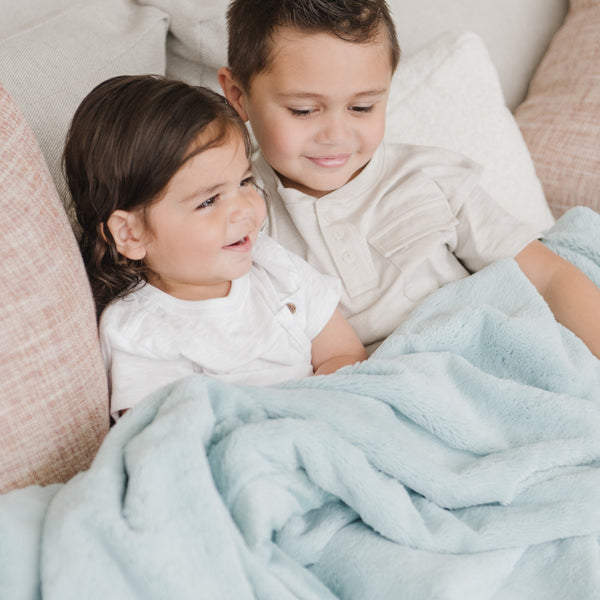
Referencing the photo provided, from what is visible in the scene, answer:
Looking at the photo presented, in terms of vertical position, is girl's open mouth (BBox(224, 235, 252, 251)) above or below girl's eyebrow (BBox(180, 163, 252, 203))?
below

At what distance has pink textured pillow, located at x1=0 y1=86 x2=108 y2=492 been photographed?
737 mm

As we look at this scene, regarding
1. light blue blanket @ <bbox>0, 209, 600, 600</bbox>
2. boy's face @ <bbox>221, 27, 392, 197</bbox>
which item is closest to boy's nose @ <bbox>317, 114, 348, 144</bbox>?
boy's face @ <bbox>221, 27, 392, 197</bbox>

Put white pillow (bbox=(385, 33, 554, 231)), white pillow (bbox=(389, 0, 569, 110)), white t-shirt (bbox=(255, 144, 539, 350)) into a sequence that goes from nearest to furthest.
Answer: white t-shirt (bbox=(255, 144, 539, 350)) < white pillow (bbox=(385, 33, 554, 231)) < white pillow (bbox=(389, 0, 569, 110))

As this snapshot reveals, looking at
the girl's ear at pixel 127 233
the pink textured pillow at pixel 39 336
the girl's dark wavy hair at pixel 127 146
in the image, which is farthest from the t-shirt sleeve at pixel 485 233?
the pink textured pillow at pixel 39 336

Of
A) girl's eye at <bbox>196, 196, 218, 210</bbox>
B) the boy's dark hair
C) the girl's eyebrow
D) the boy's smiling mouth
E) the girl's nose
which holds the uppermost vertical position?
the boy's dark hair

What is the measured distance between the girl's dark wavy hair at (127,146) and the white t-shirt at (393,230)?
23 cm

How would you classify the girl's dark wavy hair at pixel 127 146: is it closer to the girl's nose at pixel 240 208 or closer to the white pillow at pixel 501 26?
the girl's nose at pixel 240 208

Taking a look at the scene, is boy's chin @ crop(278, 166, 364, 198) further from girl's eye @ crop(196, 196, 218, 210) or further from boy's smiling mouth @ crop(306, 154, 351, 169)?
girl's eye @ crop(196, 196, 218, 210)

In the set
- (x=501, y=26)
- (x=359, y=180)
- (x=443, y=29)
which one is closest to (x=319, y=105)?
(x=359, y=180)

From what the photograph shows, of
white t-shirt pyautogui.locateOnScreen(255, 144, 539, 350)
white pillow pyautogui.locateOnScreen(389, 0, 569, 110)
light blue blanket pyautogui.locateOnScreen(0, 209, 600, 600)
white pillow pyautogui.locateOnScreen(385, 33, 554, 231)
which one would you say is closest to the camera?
light blue blanket pyautogui.locateOnScreen(0, 209, 600, 600)

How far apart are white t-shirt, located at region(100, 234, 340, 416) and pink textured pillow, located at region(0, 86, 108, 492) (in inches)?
3.6

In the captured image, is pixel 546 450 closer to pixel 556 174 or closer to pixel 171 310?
pixel 171 310

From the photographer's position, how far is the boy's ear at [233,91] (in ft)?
3.78

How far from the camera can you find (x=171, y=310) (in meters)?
0.98
